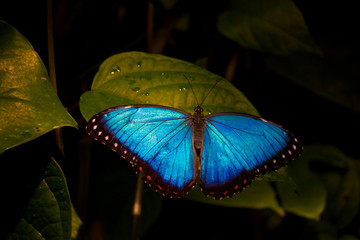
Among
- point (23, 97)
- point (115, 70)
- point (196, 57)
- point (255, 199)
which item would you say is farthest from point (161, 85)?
point (196, 57)

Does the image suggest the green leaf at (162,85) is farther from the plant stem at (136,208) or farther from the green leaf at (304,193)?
the green leaf at (304,193)

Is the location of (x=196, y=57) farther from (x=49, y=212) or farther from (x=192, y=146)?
(x=49, y=212)

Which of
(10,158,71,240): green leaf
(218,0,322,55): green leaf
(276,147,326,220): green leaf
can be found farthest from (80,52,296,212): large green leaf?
(276,147,326,220): green leaf

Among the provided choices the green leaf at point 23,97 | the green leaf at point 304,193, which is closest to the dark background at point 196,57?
the green leaf at point 304,193

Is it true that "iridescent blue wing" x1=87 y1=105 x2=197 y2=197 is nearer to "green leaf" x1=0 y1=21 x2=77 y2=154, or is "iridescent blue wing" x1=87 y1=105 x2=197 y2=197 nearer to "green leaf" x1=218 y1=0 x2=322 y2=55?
"green leaf" x1=0 y1=21 x2=77 y2=154

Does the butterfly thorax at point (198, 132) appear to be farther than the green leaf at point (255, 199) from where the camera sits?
No

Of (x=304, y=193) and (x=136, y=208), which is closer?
(x=136, y=208)

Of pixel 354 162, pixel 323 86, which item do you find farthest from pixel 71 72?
pixel 354 162

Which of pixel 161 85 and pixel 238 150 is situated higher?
pixel 161 85
